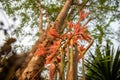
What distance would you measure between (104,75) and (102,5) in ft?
16.5

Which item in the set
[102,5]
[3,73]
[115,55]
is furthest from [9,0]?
[3,73]

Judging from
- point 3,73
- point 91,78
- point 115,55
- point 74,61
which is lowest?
point 3,73

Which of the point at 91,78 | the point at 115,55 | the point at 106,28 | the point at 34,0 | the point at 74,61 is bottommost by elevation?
the point at 74,61

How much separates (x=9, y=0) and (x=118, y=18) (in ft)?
14.9

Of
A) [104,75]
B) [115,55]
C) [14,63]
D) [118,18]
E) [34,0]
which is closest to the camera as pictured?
[14,63]

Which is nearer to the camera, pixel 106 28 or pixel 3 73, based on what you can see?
pixel 3 73

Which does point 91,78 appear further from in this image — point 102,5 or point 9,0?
point 9,0

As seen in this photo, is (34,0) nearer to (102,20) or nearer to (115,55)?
(102,20)

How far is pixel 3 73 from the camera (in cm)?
90

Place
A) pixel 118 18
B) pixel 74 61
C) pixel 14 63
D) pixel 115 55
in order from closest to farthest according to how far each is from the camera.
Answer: pixel 14 63 < pixel 74 61 < pixel 115 55 < pixel 118 18

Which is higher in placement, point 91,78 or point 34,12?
point 34,12

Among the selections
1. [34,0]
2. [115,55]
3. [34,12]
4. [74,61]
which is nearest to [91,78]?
[115,55]

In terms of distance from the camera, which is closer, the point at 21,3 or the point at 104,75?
the point at 104,75

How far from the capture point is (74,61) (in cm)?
186
